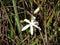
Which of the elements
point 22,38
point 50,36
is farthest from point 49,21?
point 22,38

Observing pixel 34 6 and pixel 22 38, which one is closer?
pixel 22 38

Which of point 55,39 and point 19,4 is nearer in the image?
point 55,39

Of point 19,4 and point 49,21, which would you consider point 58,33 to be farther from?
point 19,4

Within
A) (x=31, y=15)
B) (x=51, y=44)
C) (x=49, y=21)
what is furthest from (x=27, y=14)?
(x=51, y=44)

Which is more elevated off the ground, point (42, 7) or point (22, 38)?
point (42, 7)

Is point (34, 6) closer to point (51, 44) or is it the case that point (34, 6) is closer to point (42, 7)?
point (42, 7)

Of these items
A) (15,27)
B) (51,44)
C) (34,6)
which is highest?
(34,6)

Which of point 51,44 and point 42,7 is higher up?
point 42,7

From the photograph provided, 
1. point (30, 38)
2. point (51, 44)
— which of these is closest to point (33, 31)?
point (30, 38)
